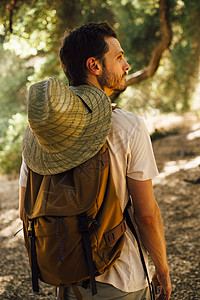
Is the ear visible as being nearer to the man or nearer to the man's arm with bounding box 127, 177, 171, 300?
the man

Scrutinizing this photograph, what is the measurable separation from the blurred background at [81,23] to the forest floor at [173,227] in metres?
2.61

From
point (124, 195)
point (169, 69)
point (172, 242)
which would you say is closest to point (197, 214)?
point (172, 242)

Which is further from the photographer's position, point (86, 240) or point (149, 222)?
point (149, 222)

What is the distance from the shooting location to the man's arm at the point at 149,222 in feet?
4.42

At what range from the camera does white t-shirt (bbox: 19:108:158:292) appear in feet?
4.28

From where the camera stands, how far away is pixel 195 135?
10.6 m

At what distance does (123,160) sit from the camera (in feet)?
4.34

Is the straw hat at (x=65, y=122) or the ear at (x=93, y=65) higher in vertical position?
the ear at (x=93, y=65)

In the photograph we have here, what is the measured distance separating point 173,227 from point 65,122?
3.92m

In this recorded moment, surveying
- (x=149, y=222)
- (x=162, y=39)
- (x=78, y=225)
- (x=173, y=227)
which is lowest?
(x=173, y=227)

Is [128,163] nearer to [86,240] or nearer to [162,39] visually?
[86,240]

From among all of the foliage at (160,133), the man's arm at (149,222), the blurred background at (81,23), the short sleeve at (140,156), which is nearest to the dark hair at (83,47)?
the short sleeve at (140,156)

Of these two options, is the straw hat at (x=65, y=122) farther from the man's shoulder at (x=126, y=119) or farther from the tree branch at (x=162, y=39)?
the tree branch at (x=162, y=39)

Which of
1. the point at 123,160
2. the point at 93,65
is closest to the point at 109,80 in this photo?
the point at 93,65
